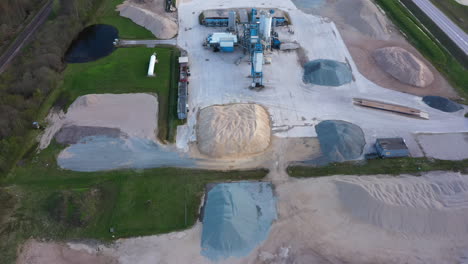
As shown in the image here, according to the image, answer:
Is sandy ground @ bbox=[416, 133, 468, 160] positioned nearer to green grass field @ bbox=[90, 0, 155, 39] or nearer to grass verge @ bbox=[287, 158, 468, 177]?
grass verge @ bbox=[287, 158, 468, 177]

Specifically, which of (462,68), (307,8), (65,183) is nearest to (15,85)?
(65,183)

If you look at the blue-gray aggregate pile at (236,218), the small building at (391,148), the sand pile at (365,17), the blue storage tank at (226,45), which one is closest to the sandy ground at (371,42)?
the sand pile at (365,17)

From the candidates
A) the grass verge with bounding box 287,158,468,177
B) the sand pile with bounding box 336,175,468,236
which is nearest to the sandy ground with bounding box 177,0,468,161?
the grass verge with bounding box 287,158,468,177

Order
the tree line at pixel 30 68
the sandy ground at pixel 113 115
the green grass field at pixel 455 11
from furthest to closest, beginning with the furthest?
the green grass field at pixel 455 11 < the sandy ground at pixel 113 115 < the tree line at pixel 30 68

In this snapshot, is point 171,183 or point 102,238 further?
point 171,183

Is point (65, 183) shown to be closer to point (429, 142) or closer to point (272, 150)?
point (272, 150)

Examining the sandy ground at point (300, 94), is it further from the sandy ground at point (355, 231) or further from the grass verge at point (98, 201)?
the sandy ground at point (355, 231)
